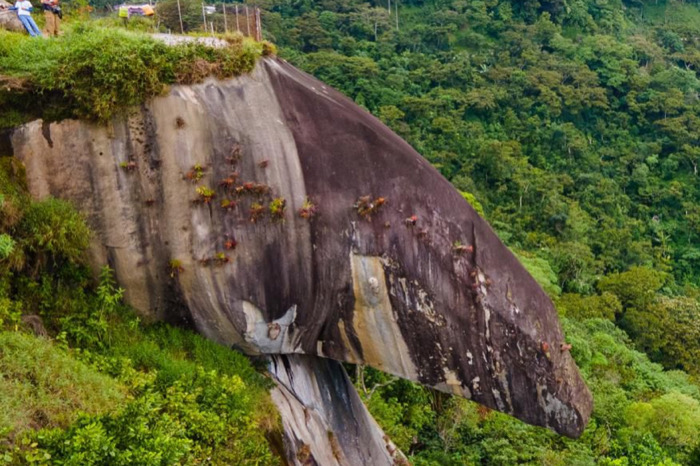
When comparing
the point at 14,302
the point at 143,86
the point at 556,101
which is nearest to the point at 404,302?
the point at 143,86

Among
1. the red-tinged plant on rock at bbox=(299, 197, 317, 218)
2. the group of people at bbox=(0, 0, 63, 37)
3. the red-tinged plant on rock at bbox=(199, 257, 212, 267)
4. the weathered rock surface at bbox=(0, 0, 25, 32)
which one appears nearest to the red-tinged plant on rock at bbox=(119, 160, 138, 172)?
the red-tinged plant on rock at bbox=(199, 257, 212, 267)

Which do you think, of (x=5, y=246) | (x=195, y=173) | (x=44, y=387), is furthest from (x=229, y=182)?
(x=44, y=387)

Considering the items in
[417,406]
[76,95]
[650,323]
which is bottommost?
[650,323]

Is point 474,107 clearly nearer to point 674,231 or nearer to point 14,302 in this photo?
point 674,231

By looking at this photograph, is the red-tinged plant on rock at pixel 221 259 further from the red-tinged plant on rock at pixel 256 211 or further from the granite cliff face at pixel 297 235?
the red-tinged plant on rock at pixel 256 211

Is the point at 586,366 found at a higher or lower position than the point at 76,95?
lower

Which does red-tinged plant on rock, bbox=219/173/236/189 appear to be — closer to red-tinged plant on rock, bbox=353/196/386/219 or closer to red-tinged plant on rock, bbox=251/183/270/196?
red-tinged plant on rock, bbox=251/183/270/196
